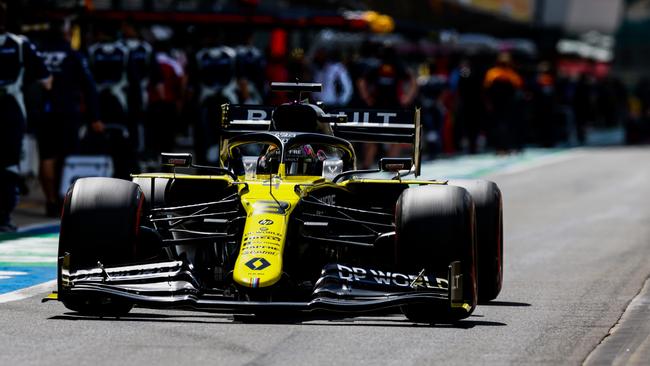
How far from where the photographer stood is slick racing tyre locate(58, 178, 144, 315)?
9617 millimetres

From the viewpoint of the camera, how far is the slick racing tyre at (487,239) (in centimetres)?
1051

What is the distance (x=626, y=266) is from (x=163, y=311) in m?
4.72

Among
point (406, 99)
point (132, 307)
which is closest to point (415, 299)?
point (132, 307)

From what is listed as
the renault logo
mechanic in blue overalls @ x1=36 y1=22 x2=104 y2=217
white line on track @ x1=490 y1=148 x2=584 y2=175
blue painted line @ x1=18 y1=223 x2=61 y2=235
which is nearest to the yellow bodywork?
the renault logo

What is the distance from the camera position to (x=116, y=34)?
1898 centimetres

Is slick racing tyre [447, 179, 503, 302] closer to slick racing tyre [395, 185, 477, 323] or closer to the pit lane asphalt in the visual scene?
the pit lane asphalt

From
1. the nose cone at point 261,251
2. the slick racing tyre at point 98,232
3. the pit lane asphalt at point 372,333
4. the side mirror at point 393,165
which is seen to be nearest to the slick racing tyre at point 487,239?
the pit lane asphalt at point 372,333

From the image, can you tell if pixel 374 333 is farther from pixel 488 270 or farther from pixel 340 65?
pixel 340 65

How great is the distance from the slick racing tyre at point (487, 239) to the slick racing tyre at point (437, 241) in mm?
943

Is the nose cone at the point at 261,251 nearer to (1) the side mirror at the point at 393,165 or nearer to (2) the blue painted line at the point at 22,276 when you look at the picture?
(1) the side mirror at the point at 393,165

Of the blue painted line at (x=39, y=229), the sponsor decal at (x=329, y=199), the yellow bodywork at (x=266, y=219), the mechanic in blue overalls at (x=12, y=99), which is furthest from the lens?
the blue painted line at (x=39, y=229)

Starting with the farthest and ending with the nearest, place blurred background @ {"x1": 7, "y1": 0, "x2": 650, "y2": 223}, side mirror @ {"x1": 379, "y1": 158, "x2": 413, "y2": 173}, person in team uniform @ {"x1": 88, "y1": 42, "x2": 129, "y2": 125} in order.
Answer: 1. blurred background @ {"x1": 7, "y1": 0, "x2": 650, "y2": 223}
2. person in team uniform @ {"x1": 88, "y1": 42, "x2": 129, "y2": 125}
3. side mirror @ {"x1": 379, "y1": 158, "x2": 413, "y2": 173}

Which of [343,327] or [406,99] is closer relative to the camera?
→ [343,327]

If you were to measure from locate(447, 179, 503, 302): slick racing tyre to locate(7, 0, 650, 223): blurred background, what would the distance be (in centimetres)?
264
